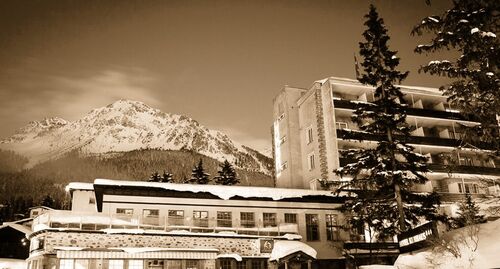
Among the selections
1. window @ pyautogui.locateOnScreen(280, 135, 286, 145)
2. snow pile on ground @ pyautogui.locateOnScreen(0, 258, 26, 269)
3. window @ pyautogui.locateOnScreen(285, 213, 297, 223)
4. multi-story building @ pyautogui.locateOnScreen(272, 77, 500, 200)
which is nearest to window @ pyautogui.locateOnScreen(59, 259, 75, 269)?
window @ pyautogui.locateOnScreen(285, 213, 297, 223)

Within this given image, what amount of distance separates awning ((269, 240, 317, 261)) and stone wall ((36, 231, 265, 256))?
1.66 meters

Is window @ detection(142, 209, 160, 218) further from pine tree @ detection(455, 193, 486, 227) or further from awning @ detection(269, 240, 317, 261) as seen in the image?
pine tree @ detection(455, 193, 486, 227)

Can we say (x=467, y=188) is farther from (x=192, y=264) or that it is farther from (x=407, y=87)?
(x=192, y=264)

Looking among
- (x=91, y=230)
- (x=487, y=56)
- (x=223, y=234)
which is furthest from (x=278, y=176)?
(x=487, y=56)

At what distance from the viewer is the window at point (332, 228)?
38531mm

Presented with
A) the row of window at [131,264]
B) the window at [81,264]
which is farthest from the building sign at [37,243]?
the window at [81,264]

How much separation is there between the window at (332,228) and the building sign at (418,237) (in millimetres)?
12760

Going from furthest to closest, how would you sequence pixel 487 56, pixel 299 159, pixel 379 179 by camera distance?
1. pixel 299 159
2. pixel 379 179
3. pixel 487 56

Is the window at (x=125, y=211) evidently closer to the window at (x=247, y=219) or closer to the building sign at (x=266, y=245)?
the window at (x=247, y=219)

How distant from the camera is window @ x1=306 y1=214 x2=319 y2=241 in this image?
38156mm

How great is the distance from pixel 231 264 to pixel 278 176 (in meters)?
25.6

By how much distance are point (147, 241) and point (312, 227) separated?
47.5 feet

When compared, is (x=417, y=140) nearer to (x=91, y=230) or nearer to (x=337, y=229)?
(x=337, y=229)

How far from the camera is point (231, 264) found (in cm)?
3216
